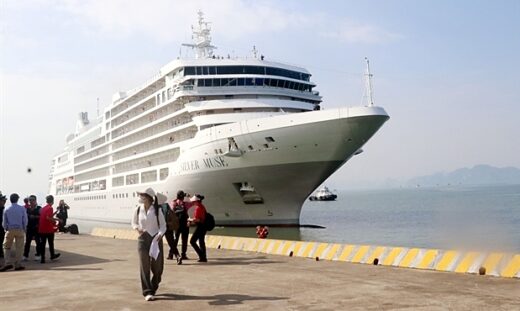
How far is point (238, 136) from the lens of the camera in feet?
88.1

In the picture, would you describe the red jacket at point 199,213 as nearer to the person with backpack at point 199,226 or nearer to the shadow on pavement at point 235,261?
the person with backpack at point 199,226

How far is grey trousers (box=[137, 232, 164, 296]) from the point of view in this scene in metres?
6.74

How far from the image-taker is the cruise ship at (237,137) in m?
25.8

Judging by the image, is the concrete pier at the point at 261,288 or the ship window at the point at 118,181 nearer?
the concrete pier at the point at 261,288

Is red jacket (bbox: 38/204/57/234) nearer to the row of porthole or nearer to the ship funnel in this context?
the row of porthole

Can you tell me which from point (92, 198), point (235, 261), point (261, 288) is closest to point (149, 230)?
point (261, 288)

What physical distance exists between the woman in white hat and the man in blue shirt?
4.56 metres

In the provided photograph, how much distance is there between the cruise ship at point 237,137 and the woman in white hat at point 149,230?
1713 centimetres

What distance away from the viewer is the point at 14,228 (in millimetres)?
10383

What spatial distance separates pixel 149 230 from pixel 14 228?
4820 mm

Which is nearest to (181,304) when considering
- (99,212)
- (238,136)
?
(238,136)

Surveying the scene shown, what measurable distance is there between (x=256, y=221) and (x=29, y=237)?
1745 cm

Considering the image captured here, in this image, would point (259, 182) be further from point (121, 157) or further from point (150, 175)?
point (121, 157)

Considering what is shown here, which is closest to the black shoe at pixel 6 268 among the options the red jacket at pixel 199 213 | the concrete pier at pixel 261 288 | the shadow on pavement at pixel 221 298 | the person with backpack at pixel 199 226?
the concrete pier at pixel 261 288
